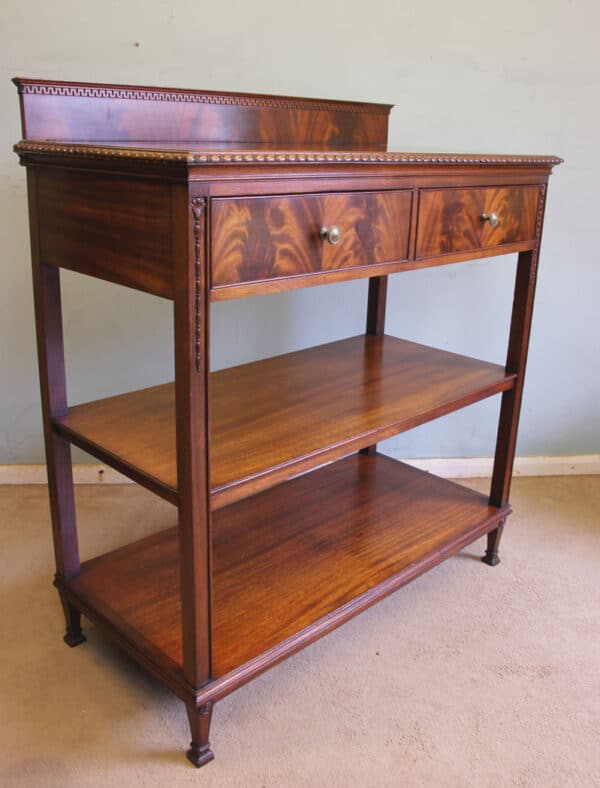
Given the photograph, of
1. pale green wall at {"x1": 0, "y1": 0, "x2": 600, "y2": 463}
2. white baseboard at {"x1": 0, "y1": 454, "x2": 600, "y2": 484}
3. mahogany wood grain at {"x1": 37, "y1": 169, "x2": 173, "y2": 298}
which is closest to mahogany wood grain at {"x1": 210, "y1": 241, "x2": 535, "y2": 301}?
mahogany wood grain at {"x1": 37, "y1": 169, "x2": 173, "y2": 298}

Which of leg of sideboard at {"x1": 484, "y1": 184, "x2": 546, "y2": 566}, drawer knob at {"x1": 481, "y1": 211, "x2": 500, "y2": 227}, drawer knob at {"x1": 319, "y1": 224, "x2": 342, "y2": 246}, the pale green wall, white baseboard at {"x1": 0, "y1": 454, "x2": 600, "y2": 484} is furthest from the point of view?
white baseboard at {"x1": 0, "y1": 454, "x2": 600, "y2": 484}

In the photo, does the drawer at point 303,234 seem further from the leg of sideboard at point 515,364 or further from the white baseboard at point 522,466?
Result: the white baseboard at point 522,466

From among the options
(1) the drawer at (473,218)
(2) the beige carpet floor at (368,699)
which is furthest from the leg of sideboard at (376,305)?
(2) the beige carpet floor at (368,699)

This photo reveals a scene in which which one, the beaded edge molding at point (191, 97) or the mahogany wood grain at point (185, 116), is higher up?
the beaded edge molding at point (191, 97)

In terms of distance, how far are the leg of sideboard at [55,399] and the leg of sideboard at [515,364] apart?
1.20m

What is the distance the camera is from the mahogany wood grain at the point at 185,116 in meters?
1.57

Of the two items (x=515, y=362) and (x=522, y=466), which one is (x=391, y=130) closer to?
(x=515, y=362)

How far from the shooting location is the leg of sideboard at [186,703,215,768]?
1606 mm

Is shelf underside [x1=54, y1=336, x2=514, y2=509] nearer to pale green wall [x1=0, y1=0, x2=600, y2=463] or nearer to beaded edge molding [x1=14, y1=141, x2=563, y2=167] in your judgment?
pale green wall [x1=0, y1=0, x2=600, y2=463]

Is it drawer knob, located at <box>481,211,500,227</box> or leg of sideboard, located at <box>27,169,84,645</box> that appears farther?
drawer knob, located at <box>481,211,500,227</box>

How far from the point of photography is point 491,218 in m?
1.92

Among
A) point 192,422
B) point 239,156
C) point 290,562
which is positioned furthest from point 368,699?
point 239,156

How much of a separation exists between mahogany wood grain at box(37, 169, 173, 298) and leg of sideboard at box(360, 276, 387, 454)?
113 centimetres

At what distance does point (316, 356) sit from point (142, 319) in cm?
64
